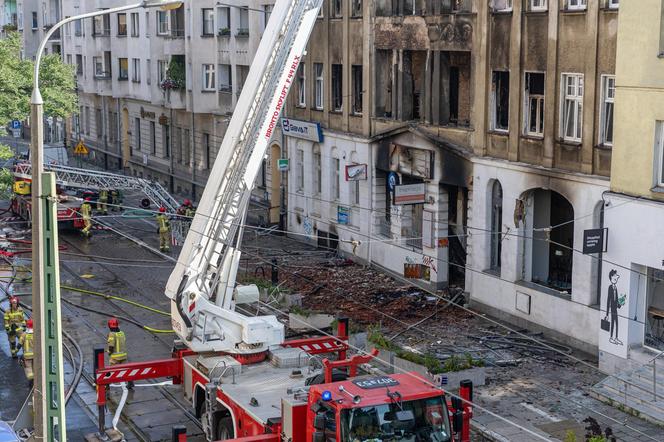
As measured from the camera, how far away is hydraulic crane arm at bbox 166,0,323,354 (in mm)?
20750

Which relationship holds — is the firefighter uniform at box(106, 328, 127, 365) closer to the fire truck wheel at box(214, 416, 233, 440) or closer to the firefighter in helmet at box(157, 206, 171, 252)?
the fire truck wheel at box(214, 416, 233, 440)

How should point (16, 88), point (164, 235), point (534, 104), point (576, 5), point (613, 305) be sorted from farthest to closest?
point (164, 235) < point (16, 88) < point (534, 104) < point (576, 5) < point (613, 305)

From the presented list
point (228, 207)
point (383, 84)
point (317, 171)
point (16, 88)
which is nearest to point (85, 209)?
point (317, 171)

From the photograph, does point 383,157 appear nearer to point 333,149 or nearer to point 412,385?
point 333,149

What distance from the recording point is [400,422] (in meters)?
15.2

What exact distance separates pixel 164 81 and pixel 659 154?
1287 inches

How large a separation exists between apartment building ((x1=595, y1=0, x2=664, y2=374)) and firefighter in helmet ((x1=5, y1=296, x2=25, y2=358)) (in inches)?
534

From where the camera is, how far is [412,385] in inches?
624

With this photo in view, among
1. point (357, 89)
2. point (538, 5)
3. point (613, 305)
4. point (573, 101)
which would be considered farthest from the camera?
point (357, 89)

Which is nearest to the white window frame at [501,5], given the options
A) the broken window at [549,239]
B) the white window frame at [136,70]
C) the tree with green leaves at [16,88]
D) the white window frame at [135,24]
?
the broken window at [549,239]

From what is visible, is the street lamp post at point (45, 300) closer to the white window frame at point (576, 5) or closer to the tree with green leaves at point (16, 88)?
the white window frame at point (576, 5)

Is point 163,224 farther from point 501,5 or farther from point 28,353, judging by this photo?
point 501,5

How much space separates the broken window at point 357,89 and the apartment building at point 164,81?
5.10m

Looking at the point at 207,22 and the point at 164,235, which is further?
the point at 207,22
